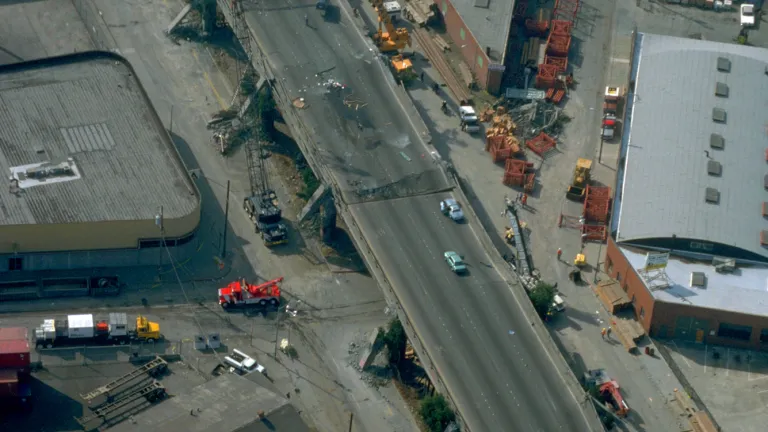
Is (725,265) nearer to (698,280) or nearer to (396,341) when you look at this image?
(698,280)

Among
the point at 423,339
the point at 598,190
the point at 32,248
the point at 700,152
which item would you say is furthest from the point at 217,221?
the point at 700,152

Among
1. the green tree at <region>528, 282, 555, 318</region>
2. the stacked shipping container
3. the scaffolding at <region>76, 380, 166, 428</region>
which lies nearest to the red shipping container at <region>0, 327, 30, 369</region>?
the stacked shipping container

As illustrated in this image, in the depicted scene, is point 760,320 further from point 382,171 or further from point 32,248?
point 32,248

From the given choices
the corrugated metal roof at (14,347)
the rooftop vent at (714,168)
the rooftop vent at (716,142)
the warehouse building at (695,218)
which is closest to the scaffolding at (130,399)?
the corrugated metal roof at (14,347)

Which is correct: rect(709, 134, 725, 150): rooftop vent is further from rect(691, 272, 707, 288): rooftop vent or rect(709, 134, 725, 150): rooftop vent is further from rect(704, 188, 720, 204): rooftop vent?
rect(691, 272, 707, 288): rooftop vent

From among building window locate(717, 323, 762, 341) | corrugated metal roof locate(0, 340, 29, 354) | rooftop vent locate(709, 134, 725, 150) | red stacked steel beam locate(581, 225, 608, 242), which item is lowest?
corrugated metal roof locate(0, 340, 29, 354)

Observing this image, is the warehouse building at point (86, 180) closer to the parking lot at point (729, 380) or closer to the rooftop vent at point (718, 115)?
the parking lot at point (729, 380)
